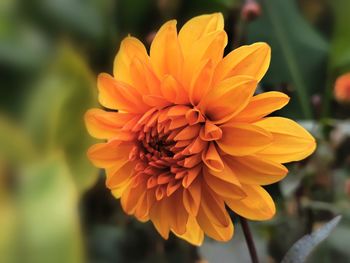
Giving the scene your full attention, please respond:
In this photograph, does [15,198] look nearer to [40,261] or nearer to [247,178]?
[40,261]

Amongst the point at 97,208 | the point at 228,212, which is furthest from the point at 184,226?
the point at 97,208

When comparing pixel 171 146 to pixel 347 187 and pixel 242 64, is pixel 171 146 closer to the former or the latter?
pixel 242 64

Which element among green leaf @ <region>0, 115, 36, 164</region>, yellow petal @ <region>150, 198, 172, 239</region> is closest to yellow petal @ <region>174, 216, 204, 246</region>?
yellow petal @ <region>150, 198, 172, 239</region>

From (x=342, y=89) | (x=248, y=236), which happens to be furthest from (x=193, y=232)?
(x=342, y=89)

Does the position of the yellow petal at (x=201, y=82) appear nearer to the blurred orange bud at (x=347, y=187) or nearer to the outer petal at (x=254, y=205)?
the outer petal at (x=254, y=205)

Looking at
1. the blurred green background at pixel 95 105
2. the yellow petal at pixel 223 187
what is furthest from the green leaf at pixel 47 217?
the yellow petal at pixel 223 187

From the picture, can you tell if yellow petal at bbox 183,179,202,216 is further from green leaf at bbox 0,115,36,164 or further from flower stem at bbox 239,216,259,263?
green leaf at bbox 0,115,36,164
